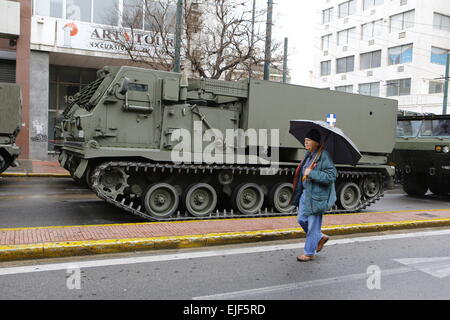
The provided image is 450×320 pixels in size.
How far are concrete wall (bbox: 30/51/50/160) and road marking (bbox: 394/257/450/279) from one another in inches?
718

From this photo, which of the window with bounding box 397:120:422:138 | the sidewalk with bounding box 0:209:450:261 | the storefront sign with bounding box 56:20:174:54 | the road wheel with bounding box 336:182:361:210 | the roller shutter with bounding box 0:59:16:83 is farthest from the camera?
the roller shutter with bounding box 0:59:16:83

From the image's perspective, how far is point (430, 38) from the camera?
40.3 m

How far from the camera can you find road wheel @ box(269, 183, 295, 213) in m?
9.15

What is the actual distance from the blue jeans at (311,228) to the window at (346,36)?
4674 centimetres

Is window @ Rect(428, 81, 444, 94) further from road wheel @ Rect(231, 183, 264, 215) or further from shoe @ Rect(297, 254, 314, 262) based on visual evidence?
shoe @ Rect(297, 254, 314, 262)

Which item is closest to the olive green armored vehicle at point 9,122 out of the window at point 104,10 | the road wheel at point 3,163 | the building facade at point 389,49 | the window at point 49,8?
the road wheel at point 3,163

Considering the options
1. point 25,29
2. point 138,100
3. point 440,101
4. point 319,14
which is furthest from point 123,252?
point 319,14

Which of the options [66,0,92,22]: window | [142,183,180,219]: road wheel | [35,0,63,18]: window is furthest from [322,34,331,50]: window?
[142,183,180,219]: road wheel

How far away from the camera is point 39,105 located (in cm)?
2066

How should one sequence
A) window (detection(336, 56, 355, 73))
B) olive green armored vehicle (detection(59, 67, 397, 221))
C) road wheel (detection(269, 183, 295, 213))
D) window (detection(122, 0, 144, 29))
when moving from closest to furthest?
olive green armored vehicle (detection(59, 67, 397, 221)), road wheel (detection(269, 183, 295, 213)), window (detection(122, 0, 144, 29)), window (detection(336, 56, 355, 73))

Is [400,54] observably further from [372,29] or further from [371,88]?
[372,29]

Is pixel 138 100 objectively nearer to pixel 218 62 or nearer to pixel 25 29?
pixel 218 62

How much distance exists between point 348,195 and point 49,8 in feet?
56.5
